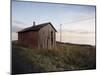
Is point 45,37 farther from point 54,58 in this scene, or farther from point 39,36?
point 54,58

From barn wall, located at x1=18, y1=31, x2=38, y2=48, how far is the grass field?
6cm

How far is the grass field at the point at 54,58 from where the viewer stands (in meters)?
2.29

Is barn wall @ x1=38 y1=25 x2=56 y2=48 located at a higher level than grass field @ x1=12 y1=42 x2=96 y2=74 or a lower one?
higher

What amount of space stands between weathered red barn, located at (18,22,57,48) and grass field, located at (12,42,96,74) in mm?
66

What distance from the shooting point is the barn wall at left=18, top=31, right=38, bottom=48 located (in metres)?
2.32

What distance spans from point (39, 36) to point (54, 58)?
14.0 inches

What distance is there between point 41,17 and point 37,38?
11.0 inches

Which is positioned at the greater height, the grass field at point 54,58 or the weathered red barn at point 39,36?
the weathered red barn at point 39,36

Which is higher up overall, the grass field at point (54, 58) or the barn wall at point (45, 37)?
the barn wall at point (45, 37)

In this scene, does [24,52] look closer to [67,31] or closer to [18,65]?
[18,65]

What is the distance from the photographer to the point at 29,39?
7.70 feet

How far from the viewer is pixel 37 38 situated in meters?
2.38

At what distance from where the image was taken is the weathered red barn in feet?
7.63

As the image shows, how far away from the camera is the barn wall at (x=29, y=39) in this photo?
7.61 feet
